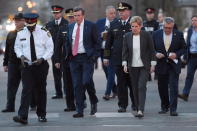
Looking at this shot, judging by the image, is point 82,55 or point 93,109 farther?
point 93,109

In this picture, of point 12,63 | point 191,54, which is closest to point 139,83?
point 12,63

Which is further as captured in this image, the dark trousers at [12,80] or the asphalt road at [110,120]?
the dark trousers at [12,80]

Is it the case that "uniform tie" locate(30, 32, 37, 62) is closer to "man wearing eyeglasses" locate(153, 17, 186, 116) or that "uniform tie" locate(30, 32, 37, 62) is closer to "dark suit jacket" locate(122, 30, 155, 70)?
"dark suit jacket" locate(122, 30, 155, 70)

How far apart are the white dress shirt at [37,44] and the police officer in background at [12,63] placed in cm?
169

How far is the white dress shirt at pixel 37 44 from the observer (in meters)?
12.8

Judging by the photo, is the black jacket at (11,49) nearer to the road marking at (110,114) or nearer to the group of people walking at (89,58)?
the group of people walking at (89,58)

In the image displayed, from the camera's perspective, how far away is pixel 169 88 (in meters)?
14.8

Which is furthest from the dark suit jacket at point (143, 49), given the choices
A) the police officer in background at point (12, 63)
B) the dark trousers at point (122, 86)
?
the police officer in background at point (12, 63)

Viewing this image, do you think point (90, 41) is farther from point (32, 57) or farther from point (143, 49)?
point (32, 57)

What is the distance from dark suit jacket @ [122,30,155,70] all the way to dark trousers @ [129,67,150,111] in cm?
12

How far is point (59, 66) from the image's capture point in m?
15.5

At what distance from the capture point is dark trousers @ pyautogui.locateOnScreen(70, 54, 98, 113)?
13.6 metres

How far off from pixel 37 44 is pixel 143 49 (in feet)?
6.56

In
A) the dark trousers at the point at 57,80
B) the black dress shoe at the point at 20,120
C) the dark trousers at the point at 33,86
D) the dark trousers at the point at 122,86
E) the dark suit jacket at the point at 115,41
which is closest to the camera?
the black dress shoe at the point at 20,120
